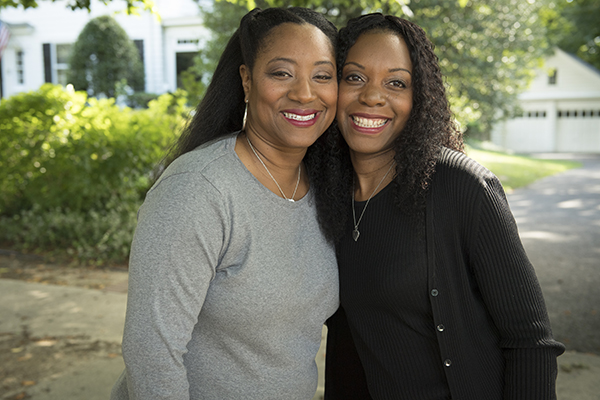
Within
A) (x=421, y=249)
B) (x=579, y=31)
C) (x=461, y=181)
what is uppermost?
(x=579, y=31)

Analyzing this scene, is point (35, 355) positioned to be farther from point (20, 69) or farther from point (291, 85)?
point (20, 69)

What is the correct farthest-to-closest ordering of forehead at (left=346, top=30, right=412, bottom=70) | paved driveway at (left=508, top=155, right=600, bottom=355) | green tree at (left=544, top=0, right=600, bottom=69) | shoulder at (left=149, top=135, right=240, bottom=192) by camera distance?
green tree at (left=544, top=0, right=600, bottom=69) < paved driveway at (left=508, top=155, right=600, bottom=355) < forehead at (left=346, top=30, right=412, bottom=70) < shoulder at (left=149, top=135, right=240, bottom=192)

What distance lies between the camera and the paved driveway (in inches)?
198

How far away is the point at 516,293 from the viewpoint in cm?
177

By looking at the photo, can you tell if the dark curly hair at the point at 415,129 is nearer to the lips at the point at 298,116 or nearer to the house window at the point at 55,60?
the lips at the point at 298,116

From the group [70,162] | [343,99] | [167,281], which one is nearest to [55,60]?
[70,162]

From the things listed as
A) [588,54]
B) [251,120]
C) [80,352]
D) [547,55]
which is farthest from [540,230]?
[588,54]

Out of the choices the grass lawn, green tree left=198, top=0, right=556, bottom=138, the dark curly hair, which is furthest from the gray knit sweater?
the grass lawn

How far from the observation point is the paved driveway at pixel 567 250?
5031mm

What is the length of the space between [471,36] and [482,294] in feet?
36.1

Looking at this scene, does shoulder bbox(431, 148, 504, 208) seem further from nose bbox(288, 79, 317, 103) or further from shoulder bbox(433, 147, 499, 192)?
nose bbox(288, 79, 317, 103)

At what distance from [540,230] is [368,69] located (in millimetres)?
8001

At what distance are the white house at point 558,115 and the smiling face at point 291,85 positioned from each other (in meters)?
31.8

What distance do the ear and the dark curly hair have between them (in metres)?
0.38
